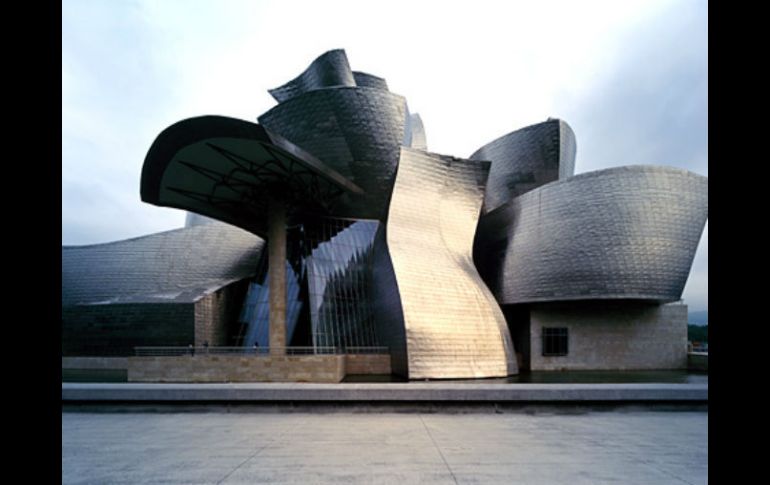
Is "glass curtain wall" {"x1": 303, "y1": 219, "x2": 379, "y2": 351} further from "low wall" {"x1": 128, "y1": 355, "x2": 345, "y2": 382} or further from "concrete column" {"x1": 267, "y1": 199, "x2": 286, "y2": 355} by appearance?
"low wall" {"x1": 128, "y1": 355, "x2": 345, "y2": 382}

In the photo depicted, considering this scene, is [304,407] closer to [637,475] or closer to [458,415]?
[458,415]

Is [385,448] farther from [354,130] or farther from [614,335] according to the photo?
[614,335]

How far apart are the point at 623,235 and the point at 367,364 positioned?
16239mm

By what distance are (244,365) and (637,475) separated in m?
15.6

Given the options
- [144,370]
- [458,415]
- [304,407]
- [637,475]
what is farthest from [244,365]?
[637,475]

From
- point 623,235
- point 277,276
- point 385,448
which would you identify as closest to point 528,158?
point 623,235

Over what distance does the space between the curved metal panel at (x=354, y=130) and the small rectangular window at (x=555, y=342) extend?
1351 cm

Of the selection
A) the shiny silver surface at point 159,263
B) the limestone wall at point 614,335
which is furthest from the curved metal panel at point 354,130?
the limestone wall at point 614,335

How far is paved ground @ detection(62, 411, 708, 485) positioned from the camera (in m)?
5.12

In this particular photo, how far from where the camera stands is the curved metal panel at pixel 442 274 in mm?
18812

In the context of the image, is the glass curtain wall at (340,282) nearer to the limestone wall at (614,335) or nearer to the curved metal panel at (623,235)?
the curved metal panel at (623,235)

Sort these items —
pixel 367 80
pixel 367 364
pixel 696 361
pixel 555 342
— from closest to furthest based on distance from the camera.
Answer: pixel 367 364 → pixel 696 361 → pixel 555 342 → pixel 367 80

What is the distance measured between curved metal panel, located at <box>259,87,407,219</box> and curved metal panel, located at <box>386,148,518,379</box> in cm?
404

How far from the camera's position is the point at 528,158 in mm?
34281
